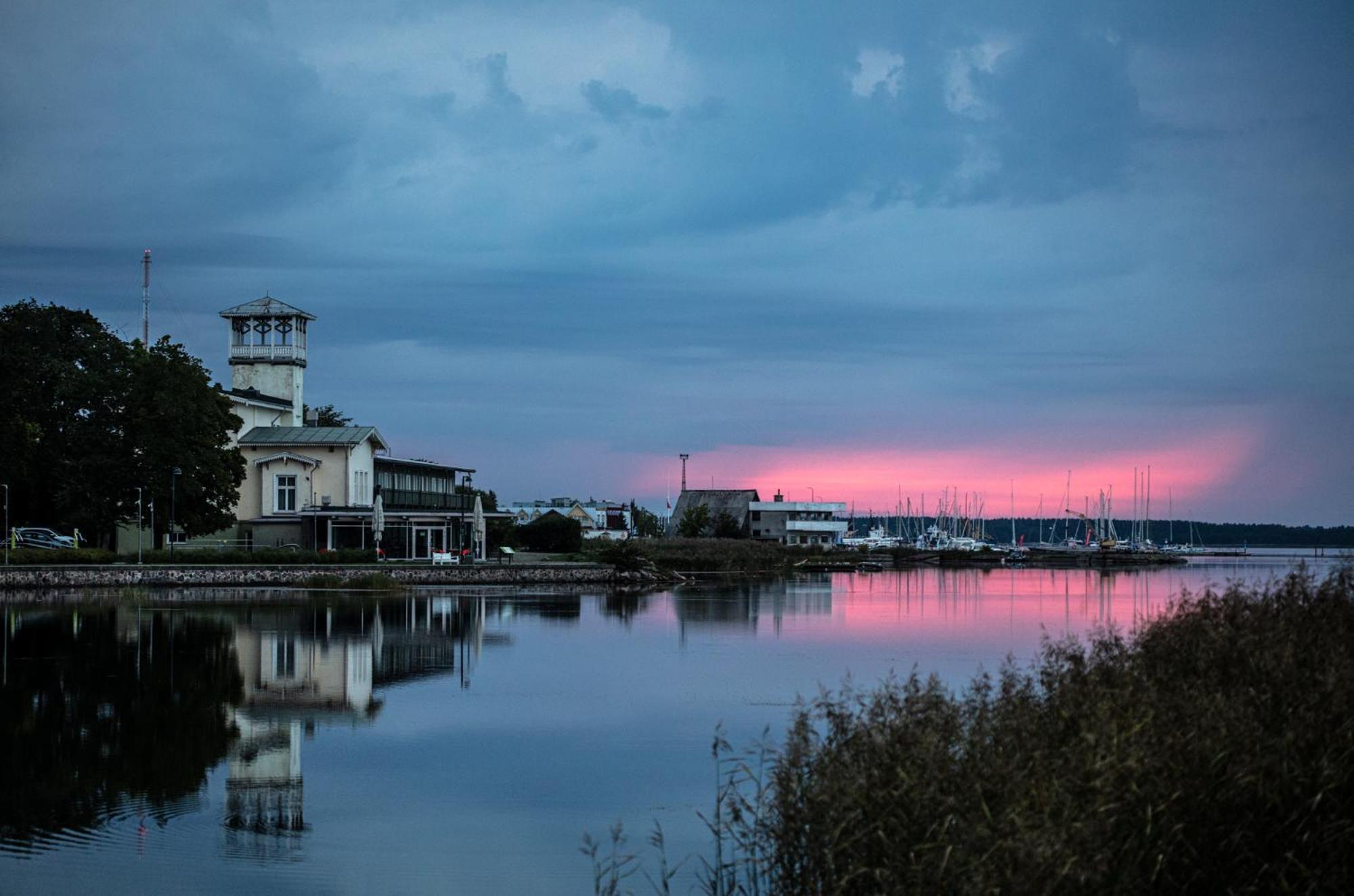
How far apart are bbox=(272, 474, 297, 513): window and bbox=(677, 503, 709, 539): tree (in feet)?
147

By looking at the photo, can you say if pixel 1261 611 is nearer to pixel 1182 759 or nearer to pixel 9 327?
pixel 1182 759

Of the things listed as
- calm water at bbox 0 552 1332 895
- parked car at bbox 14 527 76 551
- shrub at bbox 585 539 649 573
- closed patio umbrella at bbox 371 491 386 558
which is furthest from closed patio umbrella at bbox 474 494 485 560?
parked car at bbox 14 527 76 551

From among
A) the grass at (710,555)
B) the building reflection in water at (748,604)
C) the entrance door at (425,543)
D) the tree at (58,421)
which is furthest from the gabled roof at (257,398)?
the building reflection in water at (748,604)

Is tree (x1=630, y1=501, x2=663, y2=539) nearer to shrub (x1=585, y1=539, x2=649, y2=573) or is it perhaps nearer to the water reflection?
shrub (x1=585, y1=539, x2=649, y2=573)

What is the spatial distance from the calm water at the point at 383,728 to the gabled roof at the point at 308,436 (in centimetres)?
2407

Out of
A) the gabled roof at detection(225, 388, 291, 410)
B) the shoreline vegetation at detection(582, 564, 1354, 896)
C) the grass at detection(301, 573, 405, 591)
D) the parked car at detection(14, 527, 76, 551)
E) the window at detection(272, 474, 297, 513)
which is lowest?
the grass at detection(301, 573, 405, 591)

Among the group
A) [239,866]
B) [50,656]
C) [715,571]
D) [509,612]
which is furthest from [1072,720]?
[715,571]

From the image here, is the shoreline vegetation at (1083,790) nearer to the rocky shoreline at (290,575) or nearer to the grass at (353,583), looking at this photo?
the grass at (353,583)

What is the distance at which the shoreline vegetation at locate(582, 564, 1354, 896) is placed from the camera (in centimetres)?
903

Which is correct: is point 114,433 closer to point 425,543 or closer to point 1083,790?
point 425,543

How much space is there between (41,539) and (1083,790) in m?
63.9

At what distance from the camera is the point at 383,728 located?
22.7 m

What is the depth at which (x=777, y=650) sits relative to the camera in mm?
35625

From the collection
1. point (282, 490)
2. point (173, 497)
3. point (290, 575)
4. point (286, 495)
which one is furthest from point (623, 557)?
point (173, 497)
